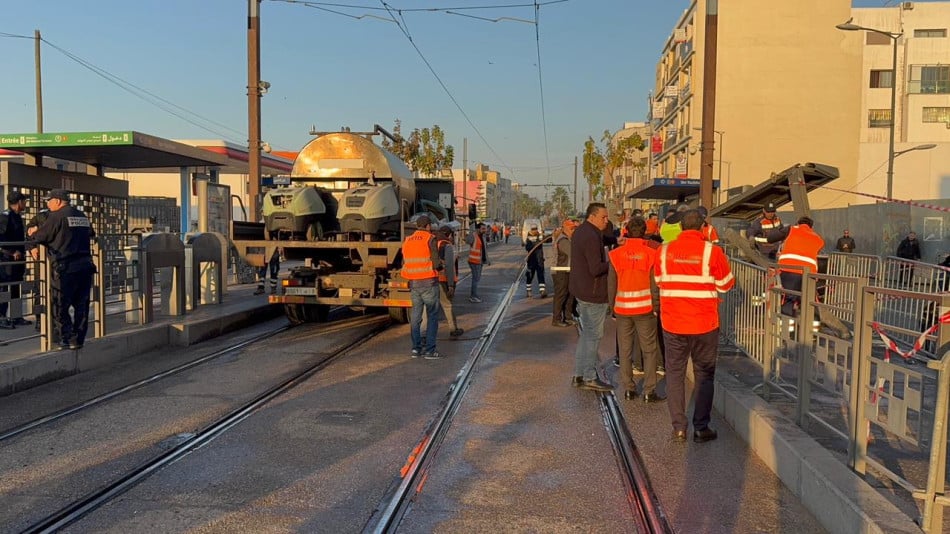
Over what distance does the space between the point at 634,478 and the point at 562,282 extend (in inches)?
303

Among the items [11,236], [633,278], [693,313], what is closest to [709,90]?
[633,278]

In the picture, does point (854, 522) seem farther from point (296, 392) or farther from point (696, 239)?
point (296, 392)

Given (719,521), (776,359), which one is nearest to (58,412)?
(719,521)

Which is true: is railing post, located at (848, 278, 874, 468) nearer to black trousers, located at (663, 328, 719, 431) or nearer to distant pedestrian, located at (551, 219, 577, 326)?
black trousers, located at (663, 328, 719, 431)

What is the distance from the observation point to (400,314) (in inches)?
495

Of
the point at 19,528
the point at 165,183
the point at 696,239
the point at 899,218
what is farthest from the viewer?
the point at 165,183

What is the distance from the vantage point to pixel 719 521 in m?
4.46

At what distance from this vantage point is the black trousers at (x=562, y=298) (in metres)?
12.6

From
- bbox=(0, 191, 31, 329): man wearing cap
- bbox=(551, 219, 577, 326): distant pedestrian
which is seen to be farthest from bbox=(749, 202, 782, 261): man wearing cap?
bbox=(0, 191, 31, 329): man wearing cap

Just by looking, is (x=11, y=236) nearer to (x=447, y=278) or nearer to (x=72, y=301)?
(x=72, y=301)

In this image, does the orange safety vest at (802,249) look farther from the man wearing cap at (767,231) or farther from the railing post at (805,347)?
the railing post at (805,347)

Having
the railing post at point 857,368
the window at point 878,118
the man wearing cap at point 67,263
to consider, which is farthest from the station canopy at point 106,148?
the window at point 878,118

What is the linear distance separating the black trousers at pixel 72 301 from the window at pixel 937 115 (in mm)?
59795

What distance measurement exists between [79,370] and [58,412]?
193 centimetres
